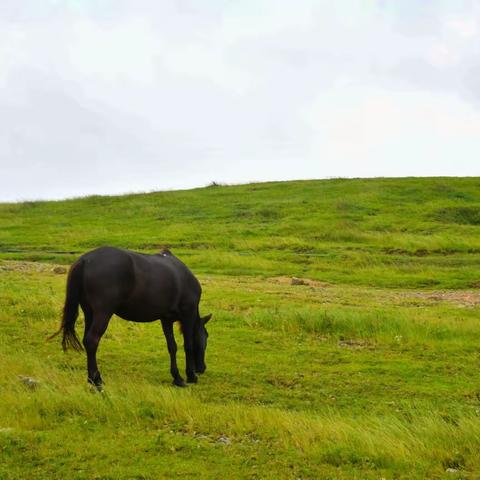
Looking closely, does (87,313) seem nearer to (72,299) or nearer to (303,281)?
(72,299)

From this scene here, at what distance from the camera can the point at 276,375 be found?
42.5ft

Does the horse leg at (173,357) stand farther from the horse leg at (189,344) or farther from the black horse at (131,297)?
the horse leg at (189,344)

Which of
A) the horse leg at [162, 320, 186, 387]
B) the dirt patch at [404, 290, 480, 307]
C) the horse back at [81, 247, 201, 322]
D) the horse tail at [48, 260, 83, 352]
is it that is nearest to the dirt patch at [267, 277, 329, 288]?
the dirt patch at [404, 290, 480, 307]

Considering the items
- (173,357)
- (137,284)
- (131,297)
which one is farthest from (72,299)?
(173,357)

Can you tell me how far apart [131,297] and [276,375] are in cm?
318

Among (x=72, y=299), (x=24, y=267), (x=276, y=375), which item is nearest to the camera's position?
(x=72, y=299)

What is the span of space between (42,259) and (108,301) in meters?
23.1

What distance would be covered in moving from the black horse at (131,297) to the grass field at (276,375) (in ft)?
2.08

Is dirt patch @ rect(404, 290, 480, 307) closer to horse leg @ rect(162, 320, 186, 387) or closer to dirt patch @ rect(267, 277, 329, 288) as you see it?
dirt patch @ rect(267, 277, 329, 288)

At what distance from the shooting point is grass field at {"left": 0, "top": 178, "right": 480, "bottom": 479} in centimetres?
814

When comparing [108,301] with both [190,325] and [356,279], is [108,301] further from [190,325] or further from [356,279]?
[356,279]

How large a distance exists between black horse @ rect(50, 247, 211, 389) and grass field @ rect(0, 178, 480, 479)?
63 centimetres

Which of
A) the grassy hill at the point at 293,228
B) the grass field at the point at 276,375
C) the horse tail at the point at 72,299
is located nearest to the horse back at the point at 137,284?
the horse tail at the point at 72,299

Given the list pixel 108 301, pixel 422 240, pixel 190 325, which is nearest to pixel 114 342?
pixel 190 325
